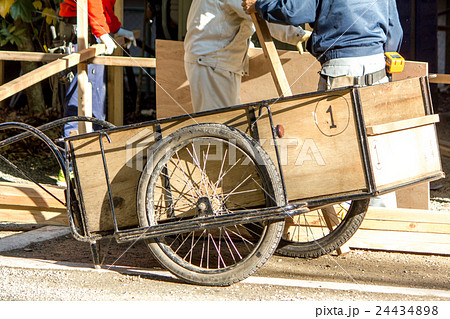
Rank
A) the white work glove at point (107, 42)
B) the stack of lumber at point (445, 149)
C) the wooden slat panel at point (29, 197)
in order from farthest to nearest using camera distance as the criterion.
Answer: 1. the stack of lumber at point (445, 149)
2. the white work glove at point (107, 42)
3. the wooden slat panel at point (29, 197)

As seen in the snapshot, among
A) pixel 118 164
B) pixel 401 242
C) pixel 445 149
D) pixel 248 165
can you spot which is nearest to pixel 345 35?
pixel 248 165

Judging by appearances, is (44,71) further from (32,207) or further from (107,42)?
(32,207)

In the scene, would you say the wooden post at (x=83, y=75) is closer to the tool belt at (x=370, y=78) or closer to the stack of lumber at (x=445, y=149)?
the tool belt at (x=370, y=78)

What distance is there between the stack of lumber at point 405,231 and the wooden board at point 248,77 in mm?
1145

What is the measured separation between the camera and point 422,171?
3.58 metres

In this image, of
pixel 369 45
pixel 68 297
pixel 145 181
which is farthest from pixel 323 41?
pixel 68 297

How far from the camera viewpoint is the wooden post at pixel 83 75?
522 cm

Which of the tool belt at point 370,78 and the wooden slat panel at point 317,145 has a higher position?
the tool belt at point 370,78

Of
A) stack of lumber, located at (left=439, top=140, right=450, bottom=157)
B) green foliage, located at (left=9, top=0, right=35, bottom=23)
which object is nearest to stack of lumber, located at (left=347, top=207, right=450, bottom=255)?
stack of lumber, located at (left=439, top=140, right=450, bottom=157)

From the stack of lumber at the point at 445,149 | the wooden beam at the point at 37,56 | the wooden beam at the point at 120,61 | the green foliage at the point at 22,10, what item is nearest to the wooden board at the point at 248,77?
the wooden beam at the point at 120,61

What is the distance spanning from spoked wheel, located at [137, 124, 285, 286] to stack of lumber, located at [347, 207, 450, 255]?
44.7 inches

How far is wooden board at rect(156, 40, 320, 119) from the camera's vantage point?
194 inches

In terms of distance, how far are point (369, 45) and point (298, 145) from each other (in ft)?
3.36

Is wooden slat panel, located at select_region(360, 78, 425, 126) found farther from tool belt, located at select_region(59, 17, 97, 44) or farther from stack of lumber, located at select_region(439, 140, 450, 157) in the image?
tool belt, located at select_region(59, 17, 97, 44)
